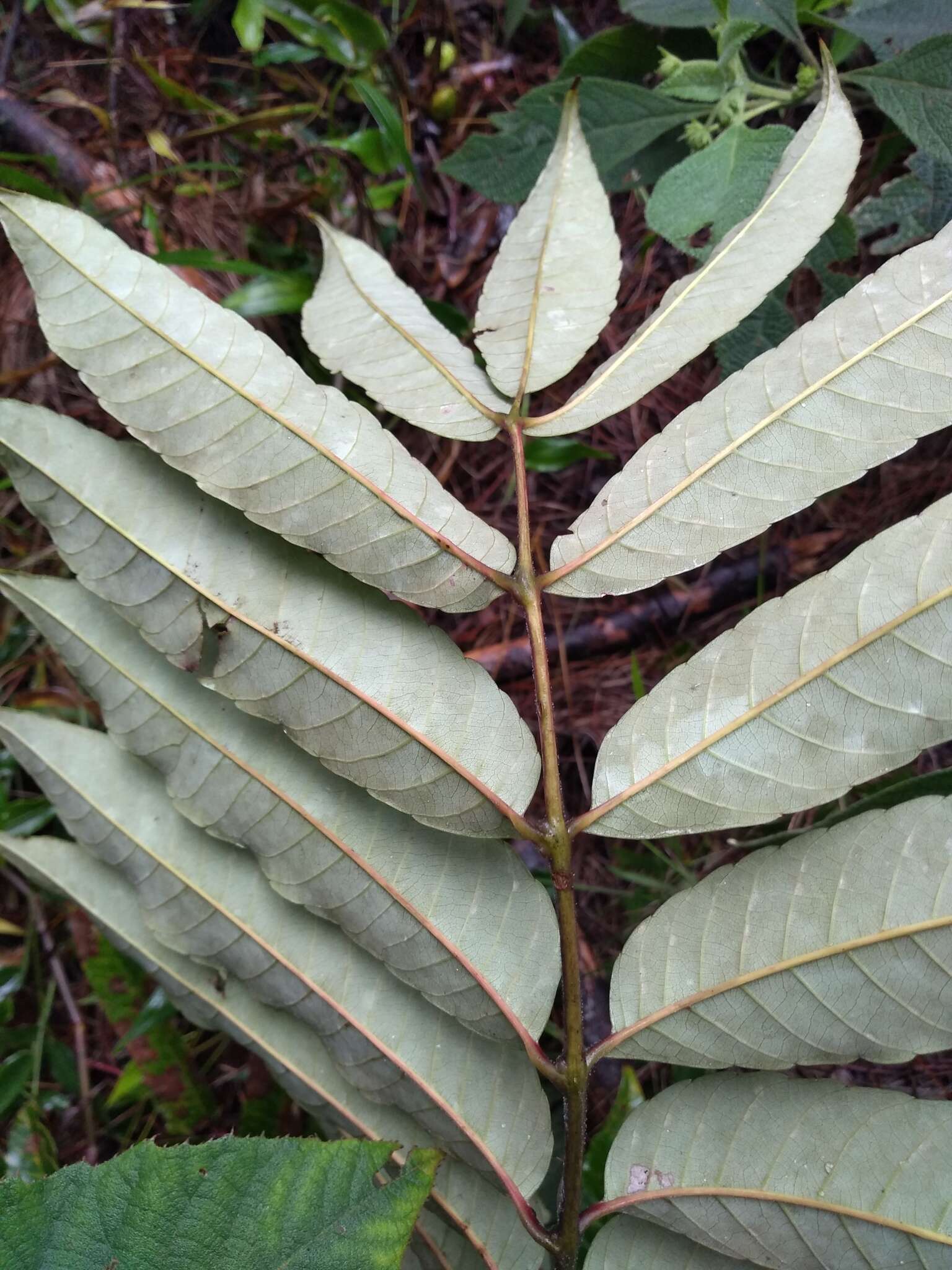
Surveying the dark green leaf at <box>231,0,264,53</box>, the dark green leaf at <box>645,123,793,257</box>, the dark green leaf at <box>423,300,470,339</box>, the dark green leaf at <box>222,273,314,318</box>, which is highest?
the dark green leaf at <box>231,0,264,53</box>

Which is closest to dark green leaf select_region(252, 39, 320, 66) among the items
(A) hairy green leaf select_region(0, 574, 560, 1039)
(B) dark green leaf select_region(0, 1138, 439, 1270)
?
(A) hairy green leaf select_region(0, 574, 560, 1039)

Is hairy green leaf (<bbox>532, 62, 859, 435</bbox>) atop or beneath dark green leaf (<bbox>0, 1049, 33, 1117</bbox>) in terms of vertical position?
atop

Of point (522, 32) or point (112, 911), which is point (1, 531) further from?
point (522, 32)

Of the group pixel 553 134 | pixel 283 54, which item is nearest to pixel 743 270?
pixel 553 134

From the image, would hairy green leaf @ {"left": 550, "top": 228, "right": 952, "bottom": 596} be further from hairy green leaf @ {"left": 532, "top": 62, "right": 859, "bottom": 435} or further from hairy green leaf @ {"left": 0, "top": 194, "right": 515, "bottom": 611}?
hairy green leaf @ {"left": 0, "top": 194, "right": 515, "bottom": 611}

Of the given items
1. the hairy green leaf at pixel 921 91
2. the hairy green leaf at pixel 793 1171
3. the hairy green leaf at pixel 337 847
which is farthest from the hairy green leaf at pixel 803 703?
the hairy green leaf at pixel 921 91
